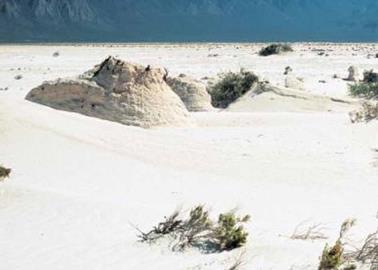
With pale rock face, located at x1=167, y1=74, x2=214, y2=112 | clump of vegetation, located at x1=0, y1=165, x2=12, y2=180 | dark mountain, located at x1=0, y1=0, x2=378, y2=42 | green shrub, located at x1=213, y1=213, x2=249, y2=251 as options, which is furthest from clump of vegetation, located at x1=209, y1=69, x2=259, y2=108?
dark mountain, located at x1=0, y1=0, x2=378, y2=42

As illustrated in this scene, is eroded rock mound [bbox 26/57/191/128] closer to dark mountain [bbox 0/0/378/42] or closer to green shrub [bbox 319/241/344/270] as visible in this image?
green shrub [bbox 319/241/344/270]

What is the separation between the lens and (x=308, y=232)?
254 inches

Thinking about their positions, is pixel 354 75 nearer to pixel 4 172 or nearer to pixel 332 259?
pixel 4 172

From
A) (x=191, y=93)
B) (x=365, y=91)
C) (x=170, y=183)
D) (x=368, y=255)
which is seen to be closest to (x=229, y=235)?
(x=368, y=255)

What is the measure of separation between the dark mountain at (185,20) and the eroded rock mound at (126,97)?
82.6 meters

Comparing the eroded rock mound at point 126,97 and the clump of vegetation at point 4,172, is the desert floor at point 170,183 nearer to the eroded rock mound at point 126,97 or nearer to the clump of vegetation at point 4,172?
the clump of vegetation at point 4,172

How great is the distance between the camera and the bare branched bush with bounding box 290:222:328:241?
6.42m

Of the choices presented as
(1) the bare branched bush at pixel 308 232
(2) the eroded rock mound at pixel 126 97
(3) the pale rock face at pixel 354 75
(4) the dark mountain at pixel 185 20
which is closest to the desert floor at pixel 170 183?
(1) the bare branched bush at pixel 308 232

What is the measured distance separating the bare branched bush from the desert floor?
10 cm

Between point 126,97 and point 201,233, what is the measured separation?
24.8 feet

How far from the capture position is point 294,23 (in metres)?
150

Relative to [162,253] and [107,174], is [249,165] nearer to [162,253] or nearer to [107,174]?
[107,174]

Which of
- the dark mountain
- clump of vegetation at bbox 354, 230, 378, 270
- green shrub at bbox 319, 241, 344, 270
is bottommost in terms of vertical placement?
the dark mountain

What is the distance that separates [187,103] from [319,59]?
26.4 m
